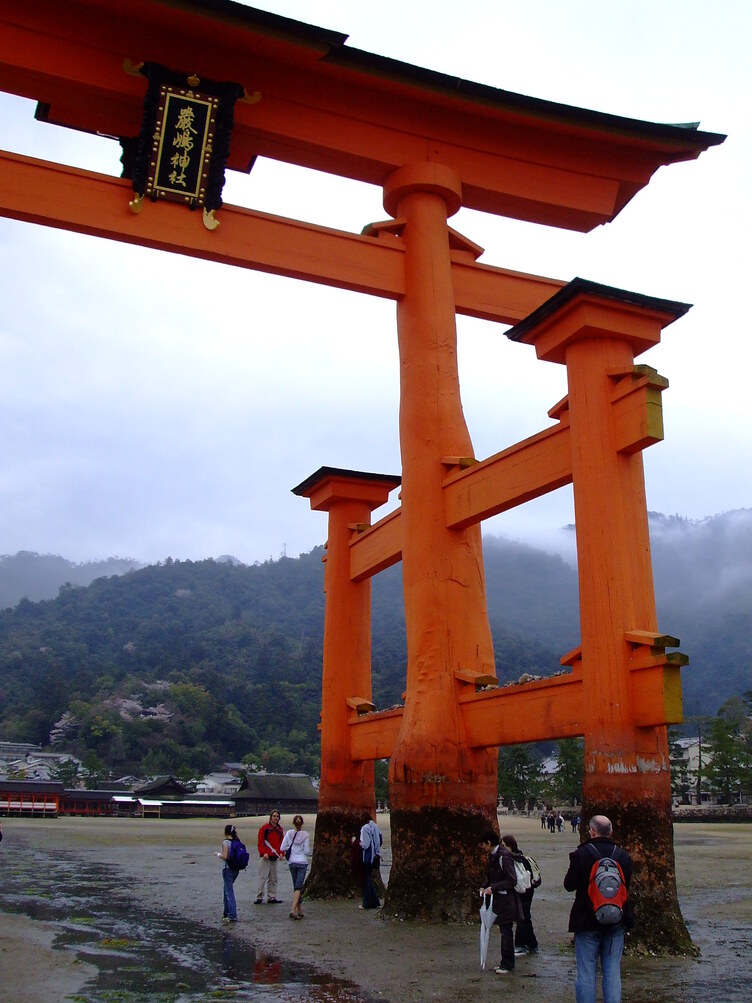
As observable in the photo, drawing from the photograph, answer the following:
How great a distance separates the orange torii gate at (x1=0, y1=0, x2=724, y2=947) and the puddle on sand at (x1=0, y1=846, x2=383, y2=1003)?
2493 millimetres

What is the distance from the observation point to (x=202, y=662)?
385ft

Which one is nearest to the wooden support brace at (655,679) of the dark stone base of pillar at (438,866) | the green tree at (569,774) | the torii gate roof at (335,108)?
the dark stone base of pillar at (438,866)

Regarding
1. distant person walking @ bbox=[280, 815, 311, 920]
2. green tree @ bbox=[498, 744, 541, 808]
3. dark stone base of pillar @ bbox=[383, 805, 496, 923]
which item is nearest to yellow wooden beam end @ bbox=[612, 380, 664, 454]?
dark stone base of pillar @ bbox=[383, 805, 496, 923]

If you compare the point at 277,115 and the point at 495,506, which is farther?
the point at 277,115

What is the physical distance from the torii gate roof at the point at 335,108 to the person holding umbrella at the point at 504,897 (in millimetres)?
8858

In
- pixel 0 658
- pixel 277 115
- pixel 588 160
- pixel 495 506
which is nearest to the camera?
pixel 495 506

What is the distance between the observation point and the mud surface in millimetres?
6582

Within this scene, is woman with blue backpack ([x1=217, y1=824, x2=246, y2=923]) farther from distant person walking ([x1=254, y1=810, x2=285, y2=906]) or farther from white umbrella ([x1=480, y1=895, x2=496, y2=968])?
white umbrella ([x1=480, y1=895, x2=496, y2=968])

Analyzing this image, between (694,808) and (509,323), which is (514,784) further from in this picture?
(509,323)

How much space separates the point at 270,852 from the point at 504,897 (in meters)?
4.99

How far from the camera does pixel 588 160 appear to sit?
1288 centimetres

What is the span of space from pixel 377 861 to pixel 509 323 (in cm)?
749

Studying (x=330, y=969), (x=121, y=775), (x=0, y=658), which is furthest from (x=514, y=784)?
(x=0, y=658)

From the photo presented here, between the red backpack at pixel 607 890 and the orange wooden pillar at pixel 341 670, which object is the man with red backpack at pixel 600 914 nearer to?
the red backpack at pixel 607 890
